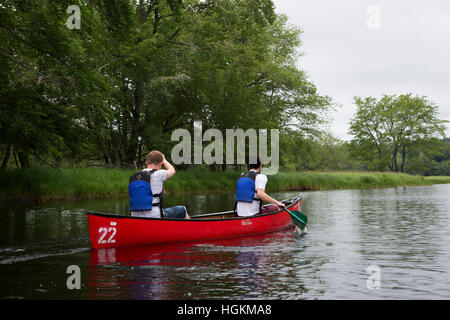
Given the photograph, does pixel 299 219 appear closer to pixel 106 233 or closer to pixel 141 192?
pixel 141 192

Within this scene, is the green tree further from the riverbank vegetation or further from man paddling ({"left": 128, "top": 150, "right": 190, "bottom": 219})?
man paddling ({"left": 128, "top": 150, "right": 190, "bottom": 219})

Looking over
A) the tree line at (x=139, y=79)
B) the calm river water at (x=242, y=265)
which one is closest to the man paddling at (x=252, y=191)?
the calm river water at (x=242, y=265)

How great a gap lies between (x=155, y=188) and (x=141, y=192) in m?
0.26

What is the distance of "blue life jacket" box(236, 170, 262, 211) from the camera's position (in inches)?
370

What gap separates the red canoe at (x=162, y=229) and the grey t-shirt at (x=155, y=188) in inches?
9.0

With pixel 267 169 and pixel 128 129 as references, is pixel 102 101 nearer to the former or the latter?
pixel 128 129

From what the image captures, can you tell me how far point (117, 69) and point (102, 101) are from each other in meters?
8.07

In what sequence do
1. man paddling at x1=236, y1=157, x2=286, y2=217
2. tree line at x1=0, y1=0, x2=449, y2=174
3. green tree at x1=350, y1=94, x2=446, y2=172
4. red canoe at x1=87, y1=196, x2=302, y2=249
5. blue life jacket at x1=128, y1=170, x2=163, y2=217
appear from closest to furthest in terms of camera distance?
red canoe at x1=87, y1=196, x2=302, y2=249 < blue life jacket at x1=128, y1=170, x2=163, y2=217 < man paddling at x1=236, y1=157, x2=286, y2=217 < tree line at x1=0, y1=0, x2=449, y2=174 < green tree at x1=350, y1=94, x2=446, y2=172

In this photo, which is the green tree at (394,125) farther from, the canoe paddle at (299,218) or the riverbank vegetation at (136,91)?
the canoe paddle at (299,218)

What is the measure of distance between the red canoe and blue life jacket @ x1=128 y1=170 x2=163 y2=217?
307 millimetres

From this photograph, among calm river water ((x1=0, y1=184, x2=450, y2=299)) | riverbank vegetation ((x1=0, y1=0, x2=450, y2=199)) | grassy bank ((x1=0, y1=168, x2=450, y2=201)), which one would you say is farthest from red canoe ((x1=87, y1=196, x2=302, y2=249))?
grassy bank ((x1=0, y1=168, x2=450, y2=201))

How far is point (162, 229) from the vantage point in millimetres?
8211

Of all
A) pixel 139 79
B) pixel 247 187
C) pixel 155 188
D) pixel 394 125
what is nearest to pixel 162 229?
pixel 155 188

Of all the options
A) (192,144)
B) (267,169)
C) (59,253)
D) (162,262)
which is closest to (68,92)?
(59,253)
